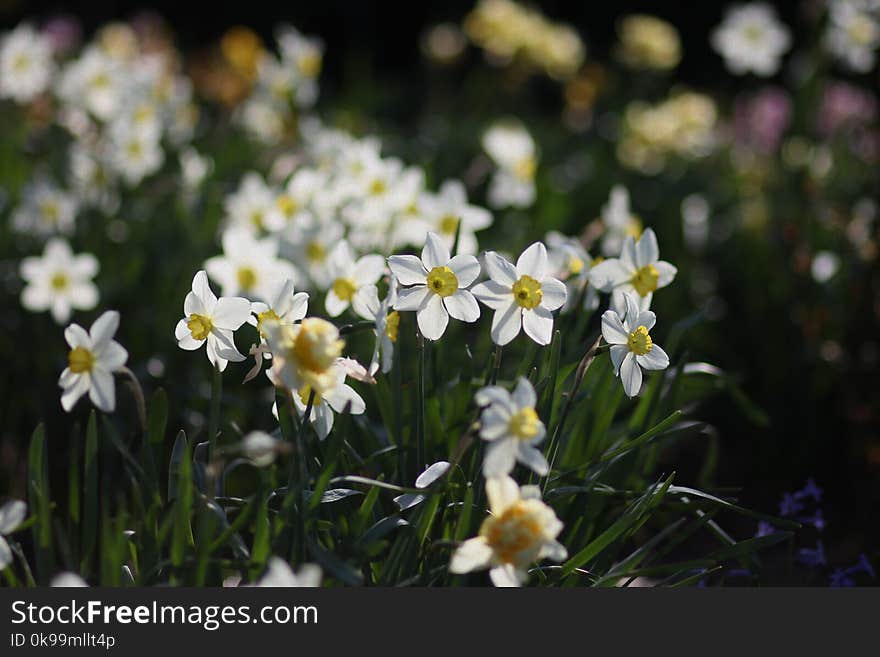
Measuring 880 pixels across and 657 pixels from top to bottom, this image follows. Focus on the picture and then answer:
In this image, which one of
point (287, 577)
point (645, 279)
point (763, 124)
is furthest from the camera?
point (763, 124)

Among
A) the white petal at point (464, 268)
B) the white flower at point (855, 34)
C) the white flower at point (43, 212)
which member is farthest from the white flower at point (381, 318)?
the white flower at point (855, 34)

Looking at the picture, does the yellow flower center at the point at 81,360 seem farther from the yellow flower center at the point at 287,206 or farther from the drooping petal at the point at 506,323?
the yellow flower center at the point at 287,206

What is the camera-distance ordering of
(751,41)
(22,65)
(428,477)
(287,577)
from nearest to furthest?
(287,577) → (428,477) → (22,65) → (751,41)

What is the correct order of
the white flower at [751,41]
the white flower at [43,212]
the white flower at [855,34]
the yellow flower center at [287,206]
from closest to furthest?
the yellow flower center at [287,206], the white flower at [43,212], the white flower at [855,34], the white flower at [751,41]

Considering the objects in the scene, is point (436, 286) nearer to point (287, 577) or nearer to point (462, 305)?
point (462, 305)

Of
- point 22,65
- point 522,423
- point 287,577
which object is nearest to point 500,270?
point 522,423

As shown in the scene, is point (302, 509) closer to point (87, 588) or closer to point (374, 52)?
point (87, 588)

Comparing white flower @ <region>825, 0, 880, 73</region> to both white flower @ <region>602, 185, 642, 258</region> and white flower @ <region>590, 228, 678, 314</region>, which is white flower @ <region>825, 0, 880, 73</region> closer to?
white flower @ <region>602, 185, 642, 258</region>
